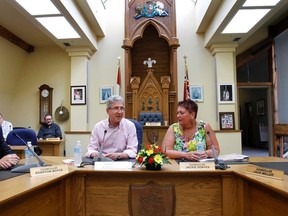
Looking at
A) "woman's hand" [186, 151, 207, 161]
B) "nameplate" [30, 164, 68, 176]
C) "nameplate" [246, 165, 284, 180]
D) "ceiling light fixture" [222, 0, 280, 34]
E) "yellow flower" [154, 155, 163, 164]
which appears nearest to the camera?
"nameplate" [246, 165, 284, 180]

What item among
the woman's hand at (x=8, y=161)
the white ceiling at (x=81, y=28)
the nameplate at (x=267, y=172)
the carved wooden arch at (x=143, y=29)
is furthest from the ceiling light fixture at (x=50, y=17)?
the nameplate at (x=267, y=172)

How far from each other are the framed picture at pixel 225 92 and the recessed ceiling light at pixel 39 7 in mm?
3319

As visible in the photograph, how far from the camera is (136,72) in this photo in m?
5.97

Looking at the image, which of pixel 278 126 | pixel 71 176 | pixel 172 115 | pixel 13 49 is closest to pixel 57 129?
pixel 13 49

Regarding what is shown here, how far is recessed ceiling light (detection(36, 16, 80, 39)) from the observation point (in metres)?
4.29

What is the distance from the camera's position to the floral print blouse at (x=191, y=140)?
7.45 feet

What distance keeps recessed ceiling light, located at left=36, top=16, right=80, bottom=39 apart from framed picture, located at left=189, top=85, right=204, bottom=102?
98.1 inches

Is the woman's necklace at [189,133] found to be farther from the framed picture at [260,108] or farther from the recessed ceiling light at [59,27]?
the framed picture at [260,108]

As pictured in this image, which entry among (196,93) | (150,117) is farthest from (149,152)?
(196,93)

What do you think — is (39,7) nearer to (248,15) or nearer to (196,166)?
(248,15)

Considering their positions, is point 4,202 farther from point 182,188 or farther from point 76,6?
point 76,6

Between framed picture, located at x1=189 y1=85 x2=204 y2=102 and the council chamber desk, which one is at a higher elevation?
framed picture, located at x1=189 y1=85 x2=204 y2=102

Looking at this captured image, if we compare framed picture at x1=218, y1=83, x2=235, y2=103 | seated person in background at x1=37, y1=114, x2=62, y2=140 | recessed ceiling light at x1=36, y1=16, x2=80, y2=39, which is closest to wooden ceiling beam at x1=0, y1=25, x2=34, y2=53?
recessed ceiling light at x1=36, y1=16, x2=80, y2=39

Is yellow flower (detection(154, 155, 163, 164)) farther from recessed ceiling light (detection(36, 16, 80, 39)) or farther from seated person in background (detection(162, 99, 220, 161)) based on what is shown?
recessed ceiling light (detection(36, 16, 80, 39))
